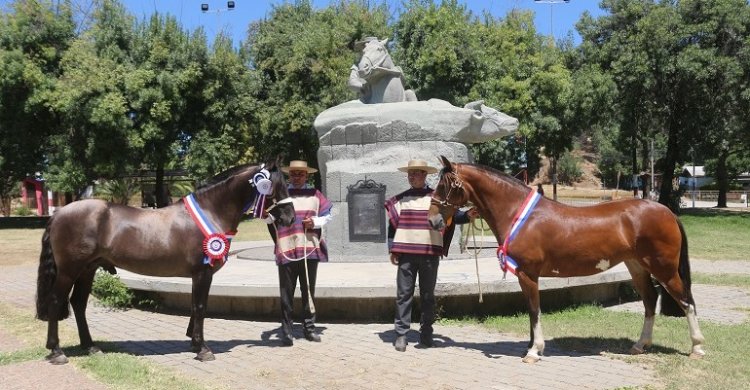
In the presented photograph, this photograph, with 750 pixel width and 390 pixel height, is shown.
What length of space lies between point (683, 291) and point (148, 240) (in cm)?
505

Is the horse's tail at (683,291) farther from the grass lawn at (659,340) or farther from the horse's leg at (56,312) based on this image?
the horse's leg at (56,312)

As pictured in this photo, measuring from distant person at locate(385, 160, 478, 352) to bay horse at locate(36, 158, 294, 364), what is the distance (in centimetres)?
112

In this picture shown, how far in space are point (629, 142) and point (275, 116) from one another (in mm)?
20548

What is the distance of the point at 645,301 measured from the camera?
6348 mm

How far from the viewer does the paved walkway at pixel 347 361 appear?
5.34 metres

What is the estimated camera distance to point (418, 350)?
6422mm

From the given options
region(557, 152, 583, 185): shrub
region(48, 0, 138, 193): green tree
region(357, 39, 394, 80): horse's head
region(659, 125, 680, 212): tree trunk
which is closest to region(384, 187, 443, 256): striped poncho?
region(357, 39, 394, 80): horse's head

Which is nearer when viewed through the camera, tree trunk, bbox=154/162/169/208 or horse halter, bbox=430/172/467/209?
horse halter, bbox=430/172/467/209

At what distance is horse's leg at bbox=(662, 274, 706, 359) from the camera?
5973 millimetres

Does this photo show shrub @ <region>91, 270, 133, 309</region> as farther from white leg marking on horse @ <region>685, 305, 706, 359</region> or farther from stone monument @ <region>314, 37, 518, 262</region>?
white leg marking on horse @ <region>685, 305, 706, 359</region>

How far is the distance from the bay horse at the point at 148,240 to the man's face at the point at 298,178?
2.03 feet

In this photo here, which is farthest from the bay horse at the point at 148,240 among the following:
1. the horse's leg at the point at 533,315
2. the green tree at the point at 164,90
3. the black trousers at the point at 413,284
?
the green tree at the point at 164,90

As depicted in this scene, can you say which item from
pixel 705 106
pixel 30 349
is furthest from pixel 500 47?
pixel 30 349

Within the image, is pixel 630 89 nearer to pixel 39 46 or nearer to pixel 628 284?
pixel 628 284
